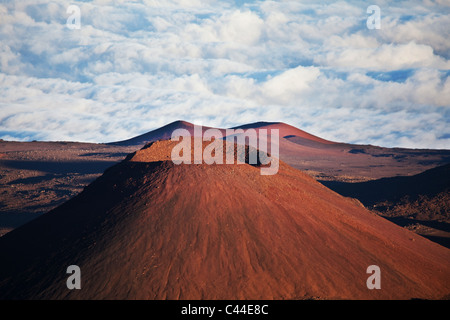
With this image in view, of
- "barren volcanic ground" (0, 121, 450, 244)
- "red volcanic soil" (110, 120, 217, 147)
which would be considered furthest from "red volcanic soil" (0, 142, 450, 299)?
"red volcanic soil" (110, 120, 217, 147)

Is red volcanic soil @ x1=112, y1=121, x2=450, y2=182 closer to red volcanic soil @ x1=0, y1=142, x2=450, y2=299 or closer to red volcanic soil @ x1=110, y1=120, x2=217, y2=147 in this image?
red volcanic soil @ x1=110, y1=120, x2=217, y2=147

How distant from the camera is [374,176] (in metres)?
70.8

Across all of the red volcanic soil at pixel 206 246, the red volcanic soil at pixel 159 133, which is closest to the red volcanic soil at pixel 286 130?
the red volcanic soil at pixel 159 133

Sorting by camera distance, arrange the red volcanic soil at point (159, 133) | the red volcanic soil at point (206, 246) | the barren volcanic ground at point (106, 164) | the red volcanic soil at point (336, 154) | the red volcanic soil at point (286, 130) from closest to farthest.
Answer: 1. the red volcanic soil at point (206, 246)
2. the barren volcanic ground at point (106, 164)
3. the red volcanic soil at point (336, 154)
4. the red volcanic soil at point (159, 133)
5. the red volcanic soil at point (286, 130)

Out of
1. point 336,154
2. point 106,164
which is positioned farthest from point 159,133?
point 336,154

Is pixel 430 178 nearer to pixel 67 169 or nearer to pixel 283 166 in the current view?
pixel 283 166

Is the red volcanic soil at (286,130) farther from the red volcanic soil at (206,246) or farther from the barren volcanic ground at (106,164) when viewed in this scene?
the red volcanic soil at (206,246)

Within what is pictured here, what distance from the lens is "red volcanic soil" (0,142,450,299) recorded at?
585 inches

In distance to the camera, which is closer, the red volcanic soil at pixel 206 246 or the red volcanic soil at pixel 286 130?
the red volcanic soil at pixel 206 246

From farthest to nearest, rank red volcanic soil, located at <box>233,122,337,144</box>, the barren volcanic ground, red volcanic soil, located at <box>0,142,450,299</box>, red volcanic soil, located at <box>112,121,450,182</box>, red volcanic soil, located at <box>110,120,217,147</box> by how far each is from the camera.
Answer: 1. red volcanic soil, located at <box>233,122,337,144</box>
2. red volcanic soil, located at <box>110,120,217,147</box>
3. red volcanic soil, located at <box>112,121,450,182</box>
4. the barren volcanic ground
5. red volcanic soil, located at <box>0,142,450,299</box>

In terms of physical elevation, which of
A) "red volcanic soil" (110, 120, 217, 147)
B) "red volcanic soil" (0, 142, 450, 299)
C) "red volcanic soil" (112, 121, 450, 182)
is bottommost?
"red volcanic soil" (0, 142, 450, 299)

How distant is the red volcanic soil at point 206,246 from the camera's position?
14.9 meters

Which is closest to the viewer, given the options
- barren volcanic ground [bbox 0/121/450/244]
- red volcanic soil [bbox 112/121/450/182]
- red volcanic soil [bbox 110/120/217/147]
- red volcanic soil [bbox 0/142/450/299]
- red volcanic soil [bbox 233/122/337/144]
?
red volcanic soil [bbox 0/142/450/299]

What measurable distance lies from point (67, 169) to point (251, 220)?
50.8 m
